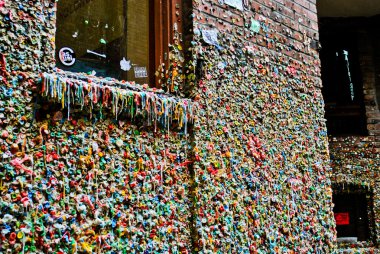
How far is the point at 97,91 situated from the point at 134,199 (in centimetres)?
57

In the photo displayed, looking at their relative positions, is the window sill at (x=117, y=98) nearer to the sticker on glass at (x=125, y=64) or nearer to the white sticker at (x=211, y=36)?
the sticker on glass at (x=125, y=64)

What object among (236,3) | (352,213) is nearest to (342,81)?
(352,213)

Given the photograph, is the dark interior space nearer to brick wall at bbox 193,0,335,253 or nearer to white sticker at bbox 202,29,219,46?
brick wall at bbox 193,0,335,253

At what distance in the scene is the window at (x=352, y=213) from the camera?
616 centimetres

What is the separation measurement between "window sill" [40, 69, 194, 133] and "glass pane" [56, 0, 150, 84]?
180mm

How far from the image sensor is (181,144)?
2318mm

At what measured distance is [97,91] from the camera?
1.96 metres

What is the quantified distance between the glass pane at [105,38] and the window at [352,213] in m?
4.64

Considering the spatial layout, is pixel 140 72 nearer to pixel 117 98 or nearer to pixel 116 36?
pixel 116 36

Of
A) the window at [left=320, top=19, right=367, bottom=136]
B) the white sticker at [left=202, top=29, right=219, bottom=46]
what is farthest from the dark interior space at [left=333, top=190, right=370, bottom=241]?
the white sticker at [left=202, top=29, right=219, bottom=46]

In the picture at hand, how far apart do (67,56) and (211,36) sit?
0.90 m

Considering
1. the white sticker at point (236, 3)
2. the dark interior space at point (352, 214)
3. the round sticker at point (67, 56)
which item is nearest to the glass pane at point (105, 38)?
the round sticker at point (67, 56)

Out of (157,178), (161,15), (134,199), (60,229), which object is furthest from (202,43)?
(60,229)

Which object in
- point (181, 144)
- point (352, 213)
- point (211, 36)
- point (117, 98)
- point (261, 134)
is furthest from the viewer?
point (352, 213)
